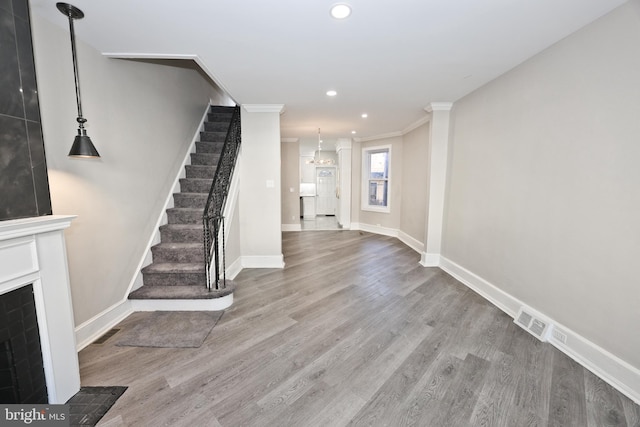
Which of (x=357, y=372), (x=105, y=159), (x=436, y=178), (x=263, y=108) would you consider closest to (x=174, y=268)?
(x=105, y=159)

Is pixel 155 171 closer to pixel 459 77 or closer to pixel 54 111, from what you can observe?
pixel 54 111

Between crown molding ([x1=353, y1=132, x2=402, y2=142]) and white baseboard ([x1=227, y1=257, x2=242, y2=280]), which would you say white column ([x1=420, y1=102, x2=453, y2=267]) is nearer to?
crown molding ([x1=353, y1=132, x2=402, y2=142])

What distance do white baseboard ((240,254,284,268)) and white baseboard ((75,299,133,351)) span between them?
66.7 inches

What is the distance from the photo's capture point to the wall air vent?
7.42 ft

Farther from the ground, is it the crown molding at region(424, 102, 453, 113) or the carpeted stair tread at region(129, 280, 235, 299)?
the crown molding at region(424, 102, 453, 113)

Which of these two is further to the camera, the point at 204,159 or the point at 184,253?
the point at 204,159

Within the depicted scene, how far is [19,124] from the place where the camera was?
1.49 meters

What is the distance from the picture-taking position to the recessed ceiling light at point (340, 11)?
1721 mm

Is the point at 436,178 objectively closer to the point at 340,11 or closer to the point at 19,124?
the point at 340,11

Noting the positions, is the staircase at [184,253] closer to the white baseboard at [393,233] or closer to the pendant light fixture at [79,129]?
the pendant light fixture at [79,129]

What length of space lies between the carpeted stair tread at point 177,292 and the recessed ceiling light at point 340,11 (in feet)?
9.38

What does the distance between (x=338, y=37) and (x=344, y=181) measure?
5234 mm

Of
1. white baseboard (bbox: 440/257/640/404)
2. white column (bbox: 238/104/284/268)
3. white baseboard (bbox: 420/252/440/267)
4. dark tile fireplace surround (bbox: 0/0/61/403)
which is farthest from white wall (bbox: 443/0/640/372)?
dark tile fireplace surround (bbox: 0/0/61/403)

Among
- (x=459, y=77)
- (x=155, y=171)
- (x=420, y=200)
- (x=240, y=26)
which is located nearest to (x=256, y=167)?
(x=155, y=171)
